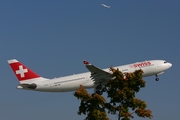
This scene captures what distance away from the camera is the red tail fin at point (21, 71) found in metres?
99.8

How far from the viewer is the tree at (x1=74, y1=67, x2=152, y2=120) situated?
58.8 metres

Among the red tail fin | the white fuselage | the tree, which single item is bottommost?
the tree

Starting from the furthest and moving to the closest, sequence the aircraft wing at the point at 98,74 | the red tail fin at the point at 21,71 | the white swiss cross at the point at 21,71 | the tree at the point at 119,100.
Result: the white swiss cross at the point at 21,71 → the red tail fin at the point at 21,71 → the aircraft wing at the point at 98,74 → the tree at the point at 119,100

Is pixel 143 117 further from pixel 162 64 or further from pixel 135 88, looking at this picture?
pixel 162 64

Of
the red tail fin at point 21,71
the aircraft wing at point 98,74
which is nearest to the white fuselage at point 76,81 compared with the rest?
the aircraft wing at point 98,74

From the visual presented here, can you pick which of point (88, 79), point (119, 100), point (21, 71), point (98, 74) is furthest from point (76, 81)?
point (119, 100)

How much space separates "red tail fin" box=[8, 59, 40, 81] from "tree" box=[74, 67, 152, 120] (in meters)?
40.4

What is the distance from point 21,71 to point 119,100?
4597 cm

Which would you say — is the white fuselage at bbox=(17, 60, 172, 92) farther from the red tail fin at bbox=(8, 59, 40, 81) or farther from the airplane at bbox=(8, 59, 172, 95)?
the red tail fin at bbox=(8, 59, 40, 81)

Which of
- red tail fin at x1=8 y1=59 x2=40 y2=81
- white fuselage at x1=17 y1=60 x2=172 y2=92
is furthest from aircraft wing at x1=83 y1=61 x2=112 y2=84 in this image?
red tail fin at x1=8 y1=59 x2=40 y2=81

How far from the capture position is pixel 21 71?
101375 millimetres

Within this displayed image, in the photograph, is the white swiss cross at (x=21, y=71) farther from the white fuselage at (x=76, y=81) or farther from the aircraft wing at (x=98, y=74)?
the aircraft wing at (x=98, y=74)

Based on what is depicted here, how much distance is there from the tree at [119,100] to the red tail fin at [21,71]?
40356 millimetres

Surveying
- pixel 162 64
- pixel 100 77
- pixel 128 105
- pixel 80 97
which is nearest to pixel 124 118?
pixel 128 105
